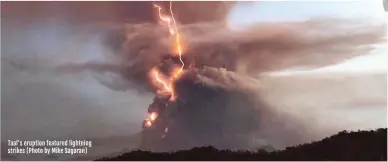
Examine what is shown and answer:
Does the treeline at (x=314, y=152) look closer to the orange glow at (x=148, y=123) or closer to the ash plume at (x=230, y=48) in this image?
the orange glow at (x=148, y=123)

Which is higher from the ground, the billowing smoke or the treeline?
the billowing smoke

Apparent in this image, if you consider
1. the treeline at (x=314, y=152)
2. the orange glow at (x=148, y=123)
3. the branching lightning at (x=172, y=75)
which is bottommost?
the treeline at (x=314, y=152)

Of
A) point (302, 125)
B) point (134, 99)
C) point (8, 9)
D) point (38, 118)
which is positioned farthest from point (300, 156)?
point (8, 9)

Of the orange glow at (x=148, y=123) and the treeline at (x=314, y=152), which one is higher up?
the orange glow at (x=148, y=123)

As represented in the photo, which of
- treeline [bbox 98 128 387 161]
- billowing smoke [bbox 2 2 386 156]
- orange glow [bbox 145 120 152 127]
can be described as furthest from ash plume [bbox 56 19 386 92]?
treeline [bbox 98 128 387 161]

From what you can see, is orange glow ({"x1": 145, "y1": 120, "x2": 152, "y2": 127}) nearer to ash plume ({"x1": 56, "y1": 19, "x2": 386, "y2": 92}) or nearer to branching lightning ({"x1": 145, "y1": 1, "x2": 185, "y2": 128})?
branching lightning ({"x1": 145, "y1": 1, "x2": 185, "y2": 128})

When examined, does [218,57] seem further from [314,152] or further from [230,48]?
[314,152]

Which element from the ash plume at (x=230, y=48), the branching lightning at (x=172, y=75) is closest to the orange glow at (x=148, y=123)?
the branching lightning at (x=172, y=75)

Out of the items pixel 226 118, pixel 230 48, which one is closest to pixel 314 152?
pixel 226 118
